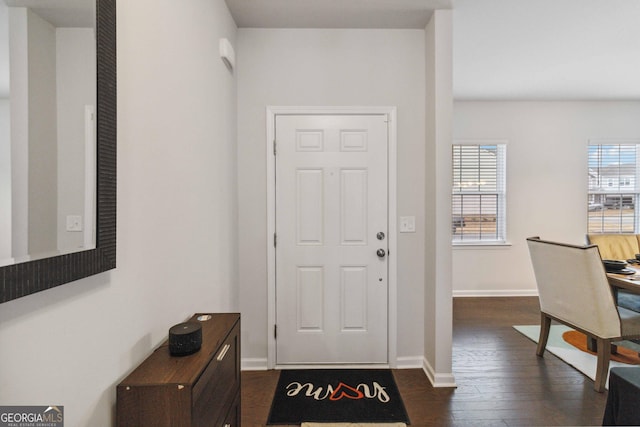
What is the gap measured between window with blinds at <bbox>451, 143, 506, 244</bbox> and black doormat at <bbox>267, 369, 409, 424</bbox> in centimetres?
288

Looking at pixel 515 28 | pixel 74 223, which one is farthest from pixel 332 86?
pixel 74 223

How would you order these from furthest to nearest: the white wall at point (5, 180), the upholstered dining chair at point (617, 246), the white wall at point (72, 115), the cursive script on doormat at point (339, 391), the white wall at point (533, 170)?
1. the white wall at point (533, 170)
2. the upholstered dining chair at point (617, 246)
3. the cursive script on doormat at point (339, 391)
4. the white wall at point (72, 115)
5. the white wall at point (5, 180)

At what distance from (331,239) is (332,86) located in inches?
49.1

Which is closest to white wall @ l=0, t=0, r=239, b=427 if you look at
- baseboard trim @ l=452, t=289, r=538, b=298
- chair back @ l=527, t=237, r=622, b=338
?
chair back @ l=527, t=237, r=622, b=338

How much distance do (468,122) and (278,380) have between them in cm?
416

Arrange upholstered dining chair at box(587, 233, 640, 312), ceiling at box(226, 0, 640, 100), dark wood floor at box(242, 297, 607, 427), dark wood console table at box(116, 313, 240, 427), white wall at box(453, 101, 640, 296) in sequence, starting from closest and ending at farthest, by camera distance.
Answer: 1. dark wood console table at box(116, 313, 240, 427)
2. dark wood floor at box(242, 297, 607, 427)
3. ceiling at box(226, 0, 640, 100)
4. upholstered dining chair at box(587, 233, 640, 312)
5. white wall at box(453, 101, 640, 296)

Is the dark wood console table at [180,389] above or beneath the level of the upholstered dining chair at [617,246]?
beneath

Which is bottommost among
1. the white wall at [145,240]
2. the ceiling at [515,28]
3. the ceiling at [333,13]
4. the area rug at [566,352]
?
the area rug at [566,352]

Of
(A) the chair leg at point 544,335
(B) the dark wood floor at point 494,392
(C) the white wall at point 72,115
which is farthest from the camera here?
(A) the chair leg at point 544,335

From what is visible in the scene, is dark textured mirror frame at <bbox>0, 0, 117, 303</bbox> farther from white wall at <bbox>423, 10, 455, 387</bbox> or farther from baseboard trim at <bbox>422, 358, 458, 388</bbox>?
baseboard trim at <bbox>422, 358, 458, 388</bbox>

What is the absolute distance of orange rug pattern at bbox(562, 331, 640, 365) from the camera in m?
2.53

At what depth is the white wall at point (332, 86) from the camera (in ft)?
8.15
